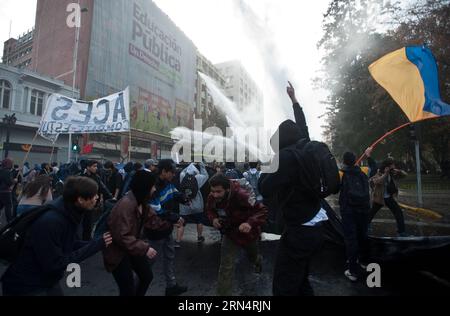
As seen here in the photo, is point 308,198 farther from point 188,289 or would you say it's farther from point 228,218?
point 188,289

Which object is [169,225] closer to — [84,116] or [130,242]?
[130,242]

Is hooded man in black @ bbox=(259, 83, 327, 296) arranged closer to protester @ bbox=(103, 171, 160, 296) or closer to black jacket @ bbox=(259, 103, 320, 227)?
black jacket @ bbox=(259, 103, 320, 227)

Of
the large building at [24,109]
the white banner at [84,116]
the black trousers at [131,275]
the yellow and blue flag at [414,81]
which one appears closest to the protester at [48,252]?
the black trousers at [131,275]

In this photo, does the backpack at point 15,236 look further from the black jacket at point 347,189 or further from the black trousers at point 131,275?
the black jacket at point 347,189

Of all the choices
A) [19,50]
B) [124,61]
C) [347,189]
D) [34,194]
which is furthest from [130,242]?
[19,50]

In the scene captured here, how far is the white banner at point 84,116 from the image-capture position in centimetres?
880

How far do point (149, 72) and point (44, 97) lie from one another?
61.5 ft

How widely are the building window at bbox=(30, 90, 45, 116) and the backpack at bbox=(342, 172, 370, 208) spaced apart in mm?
29317

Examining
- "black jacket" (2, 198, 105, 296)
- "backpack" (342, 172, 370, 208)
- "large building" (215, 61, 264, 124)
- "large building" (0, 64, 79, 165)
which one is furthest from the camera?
"large building" (215, 61, 264, 124)

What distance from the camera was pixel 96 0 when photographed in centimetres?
3212

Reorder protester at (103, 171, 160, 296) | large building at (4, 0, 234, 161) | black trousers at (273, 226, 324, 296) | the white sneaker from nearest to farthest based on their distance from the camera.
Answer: black trousers at (273, 226, 324, 296) < protester at (103, 171, 160, 296) < the white sneaker < large building at (4, 0, 234, 161)

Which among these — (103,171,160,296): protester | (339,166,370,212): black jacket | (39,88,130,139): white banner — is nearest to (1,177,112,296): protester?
(103,171,160,296): protester

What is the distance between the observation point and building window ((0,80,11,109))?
22750mm

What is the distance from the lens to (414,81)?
729cm
